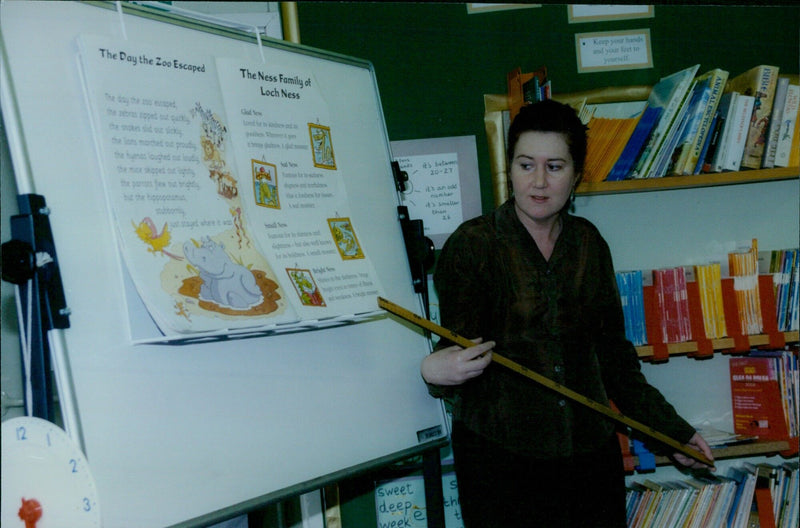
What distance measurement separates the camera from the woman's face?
147 centimetres

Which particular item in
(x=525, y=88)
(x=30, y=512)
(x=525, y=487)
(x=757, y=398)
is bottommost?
(x=757, y=398)

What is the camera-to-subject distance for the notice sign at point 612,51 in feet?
6.58

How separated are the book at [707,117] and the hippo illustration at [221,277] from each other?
138 centimetres

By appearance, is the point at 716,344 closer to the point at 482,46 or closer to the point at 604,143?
the point at 604,143

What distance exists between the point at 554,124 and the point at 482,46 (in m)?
0.59

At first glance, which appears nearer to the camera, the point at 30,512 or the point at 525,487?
the point at 30,512

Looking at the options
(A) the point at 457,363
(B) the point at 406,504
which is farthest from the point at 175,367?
(B) the point at 406,504

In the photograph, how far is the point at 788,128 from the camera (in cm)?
190

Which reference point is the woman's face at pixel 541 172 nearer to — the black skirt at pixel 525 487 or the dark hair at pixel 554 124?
the dark hair at pixel 554 124

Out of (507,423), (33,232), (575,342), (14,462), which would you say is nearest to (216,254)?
(33,232)

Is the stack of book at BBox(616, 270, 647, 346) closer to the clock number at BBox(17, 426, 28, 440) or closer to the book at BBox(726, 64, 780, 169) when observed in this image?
the book at BBox(726, 64, 780, 169)

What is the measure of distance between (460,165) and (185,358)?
3.79 feet

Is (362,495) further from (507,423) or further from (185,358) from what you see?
(185,358)

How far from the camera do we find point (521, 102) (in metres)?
1.84
